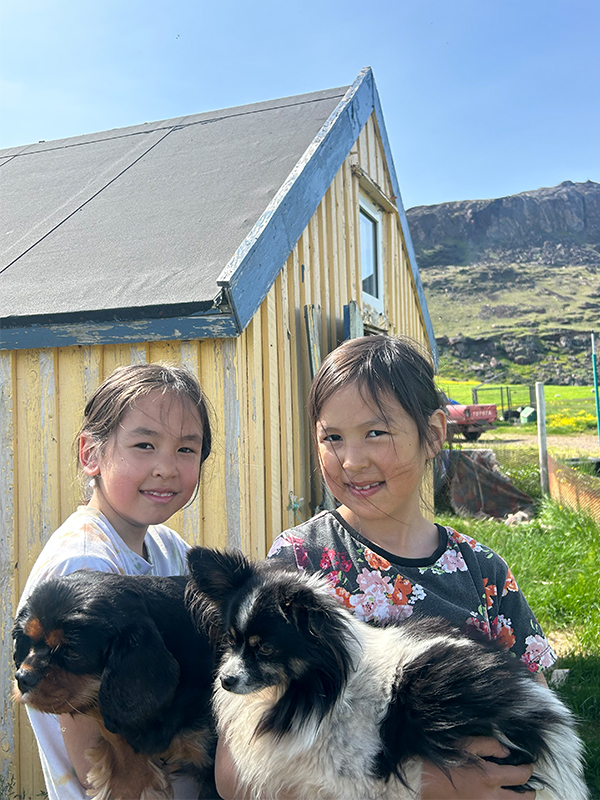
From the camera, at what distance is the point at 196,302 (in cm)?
331

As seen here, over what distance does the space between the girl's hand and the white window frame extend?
5180 mm

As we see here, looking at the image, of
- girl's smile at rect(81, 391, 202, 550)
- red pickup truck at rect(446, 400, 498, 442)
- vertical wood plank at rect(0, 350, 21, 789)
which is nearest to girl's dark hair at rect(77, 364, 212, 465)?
girl's smile at rect(81, 391, 202, 550)

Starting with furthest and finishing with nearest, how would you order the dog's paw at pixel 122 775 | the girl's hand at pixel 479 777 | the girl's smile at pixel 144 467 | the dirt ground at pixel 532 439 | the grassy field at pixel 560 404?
the grassy field at pixel 560 404, the dirt ground at pixel 532 439, the girl's smile at pixel 144 467, the dog's paw at pixel 122 775, the girl's hand at pixel 479 777

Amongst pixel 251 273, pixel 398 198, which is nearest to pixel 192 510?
pixel 251 273

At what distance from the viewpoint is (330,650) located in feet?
4.98

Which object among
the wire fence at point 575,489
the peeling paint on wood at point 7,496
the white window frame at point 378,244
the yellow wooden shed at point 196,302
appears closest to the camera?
the yellow wooden shed at point 196,302

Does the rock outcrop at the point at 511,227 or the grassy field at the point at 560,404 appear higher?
the rock outcrop at the point at 511,227

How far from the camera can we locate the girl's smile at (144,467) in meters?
1.95

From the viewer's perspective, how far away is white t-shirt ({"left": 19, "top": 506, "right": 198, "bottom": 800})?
5.35 feet

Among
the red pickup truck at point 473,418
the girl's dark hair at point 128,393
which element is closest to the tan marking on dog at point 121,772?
the girl's dark hair at point 128,393

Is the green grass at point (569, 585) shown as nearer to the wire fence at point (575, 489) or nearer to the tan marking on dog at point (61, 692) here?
the wire fence at point (575, 489)

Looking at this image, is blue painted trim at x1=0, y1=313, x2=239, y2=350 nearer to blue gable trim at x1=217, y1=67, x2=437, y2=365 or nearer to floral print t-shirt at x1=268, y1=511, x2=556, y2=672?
blue gable trim at x1=217, y1=67, x2=437, y2=365

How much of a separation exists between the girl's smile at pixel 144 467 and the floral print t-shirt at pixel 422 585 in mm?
406

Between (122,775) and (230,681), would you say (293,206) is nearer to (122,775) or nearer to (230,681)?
(230,681)
